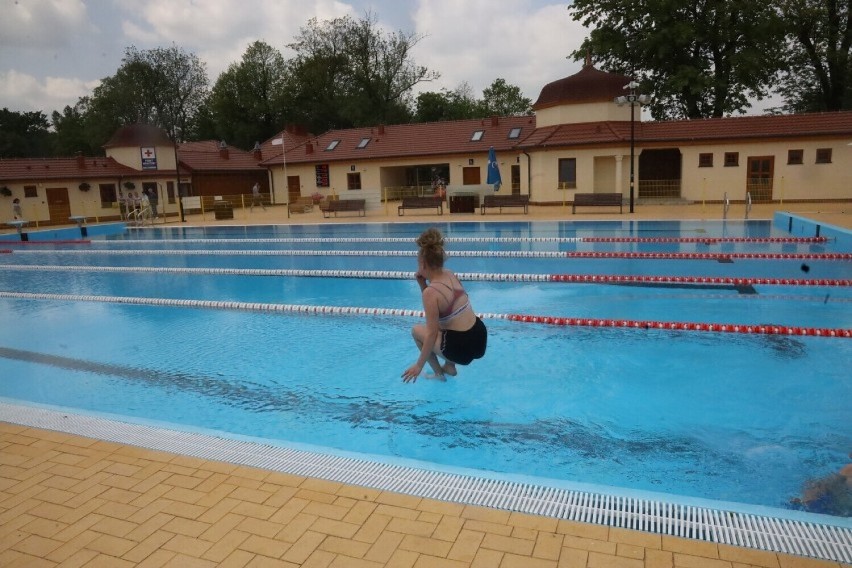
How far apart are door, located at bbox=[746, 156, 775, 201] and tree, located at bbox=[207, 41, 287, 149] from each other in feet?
121

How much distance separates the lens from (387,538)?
3.08 m

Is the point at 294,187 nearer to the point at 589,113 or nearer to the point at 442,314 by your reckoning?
the point at 589,113

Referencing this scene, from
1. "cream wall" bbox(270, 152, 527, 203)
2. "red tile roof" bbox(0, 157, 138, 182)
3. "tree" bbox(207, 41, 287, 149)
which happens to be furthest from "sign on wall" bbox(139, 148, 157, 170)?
"tree" bbox(207, 41, 287, 149)

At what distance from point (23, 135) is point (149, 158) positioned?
→ 37277 millimetres

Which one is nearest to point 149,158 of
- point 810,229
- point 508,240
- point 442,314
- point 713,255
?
point 508,240

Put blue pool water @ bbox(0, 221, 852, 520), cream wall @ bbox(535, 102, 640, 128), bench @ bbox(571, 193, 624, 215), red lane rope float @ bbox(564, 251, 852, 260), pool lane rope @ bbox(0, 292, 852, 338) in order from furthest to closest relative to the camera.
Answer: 1. cream wall @ bbox(535, 102, 640, 128)
2. bench @ bbox(571, 193, 624, 215)
3. red lane rope float @ bbox(564, 251, 852, 260)
4. pool lane rope @ bbox(0, 292, 852, 338)
5. blue pool water @ bbox(0, 221, 852, 520)

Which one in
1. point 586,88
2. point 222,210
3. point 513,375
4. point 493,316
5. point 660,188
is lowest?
point 513,375

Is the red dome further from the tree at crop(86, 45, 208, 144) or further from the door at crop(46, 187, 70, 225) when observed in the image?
the tree at crop(86, 45, 208, 144)

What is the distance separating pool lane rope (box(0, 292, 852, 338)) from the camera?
23.5ft

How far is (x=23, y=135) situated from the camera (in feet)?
200

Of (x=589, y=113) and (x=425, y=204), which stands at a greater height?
(x=589, y=113)

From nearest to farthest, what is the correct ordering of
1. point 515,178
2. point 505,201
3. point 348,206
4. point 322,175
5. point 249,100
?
point 505,201 < point 348,206 < point 515,178 < point 322,175 < point 249,100

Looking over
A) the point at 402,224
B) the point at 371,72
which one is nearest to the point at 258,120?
the point at 371,72

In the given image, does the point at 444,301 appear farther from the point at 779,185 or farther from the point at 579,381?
the point at 779,185
